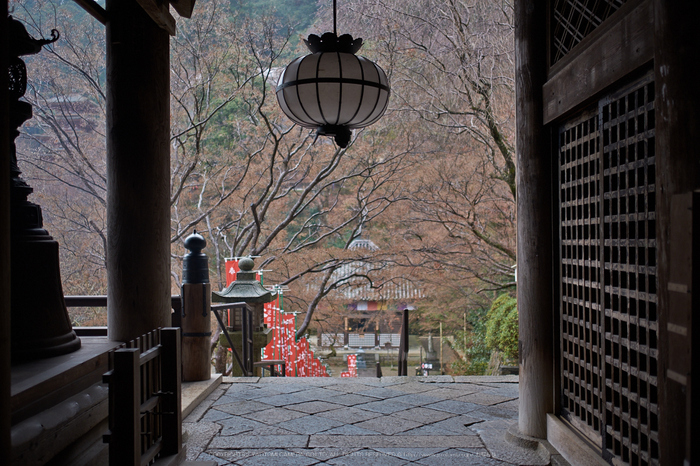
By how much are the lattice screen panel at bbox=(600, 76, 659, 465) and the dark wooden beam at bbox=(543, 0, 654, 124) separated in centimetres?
10

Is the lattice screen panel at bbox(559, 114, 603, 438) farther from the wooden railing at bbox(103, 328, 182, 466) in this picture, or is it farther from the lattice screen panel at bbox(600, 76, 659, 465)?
the wooden railing at bbox(103, 328, 182, 466)

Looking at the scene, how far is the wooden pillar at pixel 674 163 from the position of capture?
5.56 feet

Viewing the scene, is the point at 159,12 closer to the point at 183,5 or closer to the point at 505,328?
the point at 183,5

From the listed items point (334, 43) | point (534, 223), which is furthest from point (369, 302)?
point (334, 43)

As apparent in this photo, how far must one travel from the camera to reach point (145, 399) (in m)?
2.40

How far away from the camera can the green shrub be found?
25.1 feet

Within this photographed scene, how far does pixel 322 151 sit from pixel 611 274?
8.13 m

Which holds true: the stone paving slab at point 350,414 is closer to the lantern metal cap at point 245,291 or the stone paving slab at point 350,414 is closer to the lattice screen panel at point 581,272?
the lattice screen panel at point 581,272

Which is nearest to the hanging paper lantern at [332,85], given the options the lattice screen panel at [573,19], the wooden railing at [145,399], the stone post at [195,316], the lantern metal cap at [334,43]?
the lantern metal cap at [334,43]

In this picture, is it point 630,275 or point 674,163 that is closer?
point 674,163

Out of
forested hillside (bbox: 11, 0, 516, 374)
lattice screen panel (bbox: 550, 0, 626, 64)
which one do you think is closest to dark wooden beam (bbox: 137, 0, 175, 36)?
lattice screen panel (bbox: 550, 0, 626, 64)

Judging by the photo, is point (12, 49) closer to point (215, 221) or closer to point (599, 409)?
point (599, 409)

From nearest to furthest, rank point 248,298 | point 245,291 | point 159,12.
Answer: point 159,12, point 248,298, point 245,291

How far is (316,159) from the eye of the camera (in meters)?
10.2
